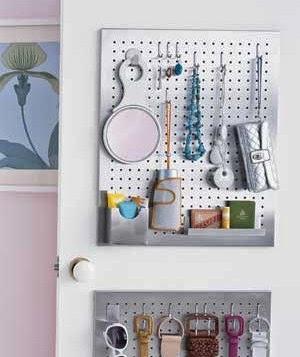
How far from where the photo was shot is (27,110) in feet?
5.39

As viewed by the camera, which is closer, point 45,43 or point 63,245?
point 63,245

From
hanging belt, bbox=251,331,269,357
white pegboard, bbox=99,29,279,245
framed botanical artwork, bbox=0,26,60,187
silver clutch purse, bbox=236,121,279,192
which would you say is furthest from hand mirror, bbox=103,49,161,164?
hanging belt, bbox=251,331,269,357

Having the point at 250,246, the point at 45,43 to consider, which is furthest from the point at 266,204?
the point at 45,43

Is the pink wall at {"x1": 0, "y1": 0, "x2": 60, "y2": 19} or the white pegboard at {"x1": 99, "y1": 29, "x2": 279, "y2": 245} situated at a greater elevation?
the pink wall at {"x1": 0, "y1": 0, "x2": 60, "y2": 19}

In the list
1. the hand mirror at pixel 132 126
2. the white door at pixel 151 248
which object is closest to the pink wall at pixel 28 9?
the white door at pixel 151 248

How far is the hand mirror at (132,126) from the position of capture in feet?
4.45

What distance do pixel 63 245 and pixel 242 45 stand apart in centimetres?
64

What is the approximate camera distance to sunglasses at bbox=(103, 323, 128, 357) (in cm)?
138

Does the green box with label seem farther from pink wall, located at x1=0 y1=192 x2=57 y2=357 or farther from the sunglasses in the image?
pink wall, located at x1=0 y1=192 x2=57 y2=357

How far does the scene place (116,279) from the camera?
139cm

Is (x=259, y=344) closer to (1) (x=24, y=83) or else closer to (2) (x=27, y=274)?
(2) (x=27, y=274)

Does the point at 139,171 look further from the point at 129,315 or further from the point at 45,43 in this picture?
the point at 45,43

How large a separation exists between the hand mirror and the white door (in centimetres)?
5

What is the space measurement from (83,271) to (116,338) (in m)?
0.18
